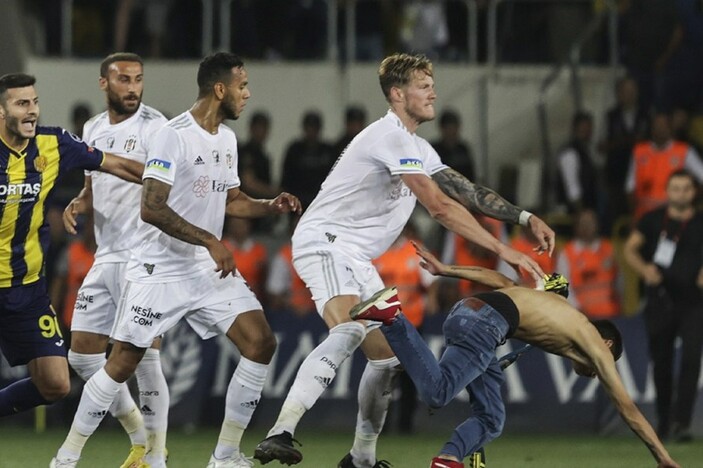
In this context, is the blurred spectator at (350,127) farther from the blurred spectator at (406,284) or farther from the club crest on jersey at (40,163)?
the club crest on jersey at (40,163)

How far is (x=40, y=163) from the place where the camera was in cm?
965

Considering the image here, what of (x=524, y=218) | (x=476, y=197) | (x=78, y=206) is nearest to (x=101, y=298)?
(x=78, y=206)

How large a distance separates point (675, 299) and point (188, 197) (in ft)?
18.5

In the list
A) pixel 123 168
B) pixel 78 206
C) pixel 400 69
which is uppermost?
pixel 400 69

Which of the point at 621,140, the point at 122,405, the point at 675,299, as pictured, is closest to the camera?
the point at 122,405

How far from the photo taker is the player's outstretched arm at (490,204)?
8961 millimetres

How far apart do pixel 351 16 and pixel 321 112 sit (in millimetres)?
1271

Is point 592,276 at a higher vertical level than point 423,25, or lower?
lower

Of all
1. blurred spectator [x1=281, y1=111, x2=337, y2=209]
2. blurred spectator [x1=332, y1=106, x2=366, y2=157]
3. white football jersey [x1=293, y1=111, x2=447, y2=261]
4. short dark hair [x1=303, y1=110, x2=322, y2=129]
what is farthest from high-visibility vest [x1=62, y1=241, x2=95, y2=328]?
white football jersey [x1=293, y1=111, x2=447, y2=261]

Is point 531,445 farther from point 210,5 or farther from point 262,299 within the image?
point 210,5

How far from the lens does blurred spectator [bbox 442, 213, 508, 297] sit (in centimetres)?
1561

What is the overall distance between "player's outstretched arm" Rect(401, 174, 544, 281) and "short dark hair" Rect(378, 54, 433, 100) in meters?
0.65

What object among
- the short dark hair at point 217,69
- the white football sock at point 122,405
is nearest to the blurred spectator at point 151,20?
the white football sock at point 122,405

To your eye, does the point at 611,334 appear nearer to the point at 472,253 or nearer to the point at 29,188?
the point at 29,188
